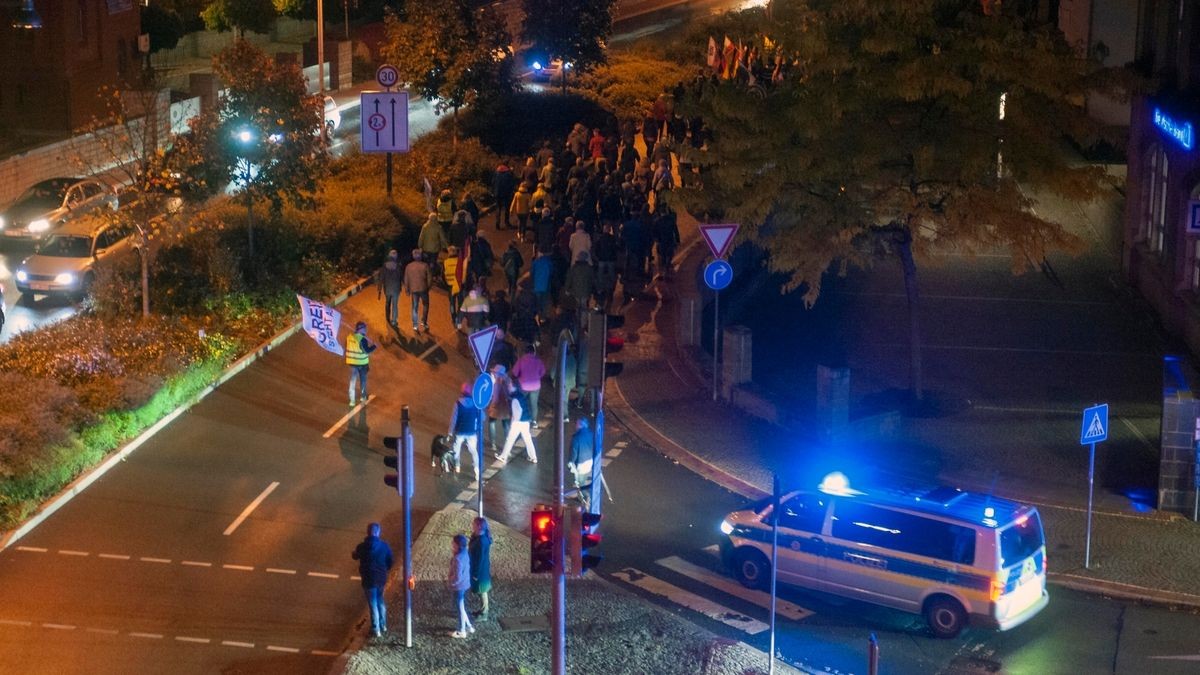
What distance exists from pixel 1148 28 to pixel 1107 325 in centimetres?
596

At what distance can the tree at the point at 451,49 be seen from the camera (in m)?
41.2

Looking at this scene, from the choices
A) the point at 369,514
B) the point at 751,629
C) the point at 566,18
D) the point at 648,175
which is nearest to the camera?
the point at 751,629

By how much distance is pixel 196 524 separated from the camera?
19.0 meters

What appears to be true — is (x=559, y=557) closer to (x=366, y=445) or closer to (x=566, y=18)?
(x=366, y=445)

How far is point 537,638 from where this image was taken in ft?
52.5

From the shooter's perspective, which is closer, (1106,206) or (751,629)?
(751,629)

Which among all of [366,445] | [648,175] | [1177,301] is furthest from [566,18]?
[366,445]

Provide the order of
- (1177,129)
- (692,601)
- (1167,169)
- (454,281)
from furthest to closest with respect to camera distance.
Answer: (1167,169)
(454,281)
(1177,129)
(692,601)

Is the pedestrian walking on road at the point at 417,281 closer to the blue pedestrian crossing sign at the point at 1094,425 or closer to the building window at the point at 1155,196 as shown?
the blue pedestrian crossing sign at the point at 1094,425

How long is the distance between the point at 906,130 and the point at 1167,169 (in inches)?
364

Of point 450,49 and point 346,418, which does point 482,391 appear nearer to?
point 346,418

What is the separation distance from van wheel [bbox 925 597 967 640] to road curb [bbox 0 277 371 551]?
34.1 feet

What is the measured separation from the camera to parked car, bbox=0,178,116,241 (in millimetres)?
33156

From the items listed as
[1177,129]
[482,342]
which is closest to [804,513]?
[482,342]
